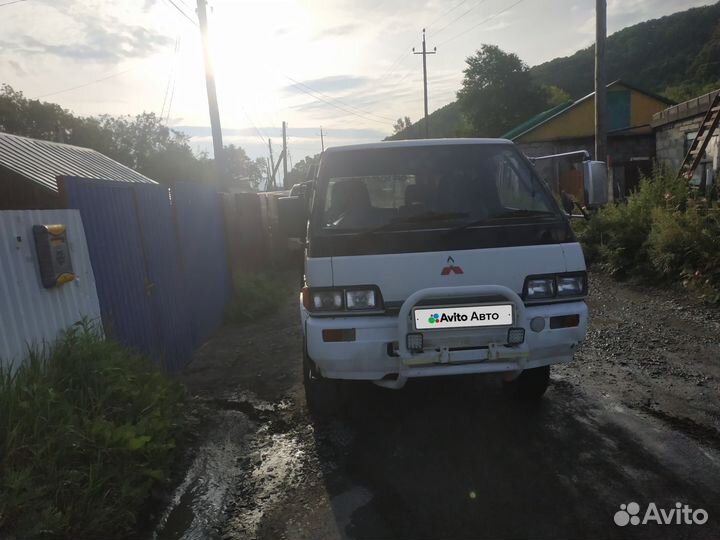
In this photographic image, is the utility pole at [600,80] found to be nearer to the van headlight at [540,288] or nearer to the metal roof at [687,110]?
Answer: the metal roof at [687,110]

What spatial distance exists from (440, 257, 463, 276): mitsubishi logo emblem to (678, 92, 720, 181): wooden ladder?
29.4 feet

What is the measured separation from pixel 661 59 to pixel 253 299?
5832 centimetres

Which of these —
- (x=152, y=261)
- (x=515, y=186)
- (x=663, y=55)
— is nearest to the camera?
(x=515, y=186)

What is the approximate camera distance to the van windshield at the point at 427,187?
360 centimetres

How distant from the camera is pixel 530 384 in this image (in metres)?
3.92

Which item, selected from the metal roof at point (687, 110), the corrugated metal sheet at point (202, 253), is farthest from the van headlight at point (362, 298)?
the metal roof at point (687, 110)

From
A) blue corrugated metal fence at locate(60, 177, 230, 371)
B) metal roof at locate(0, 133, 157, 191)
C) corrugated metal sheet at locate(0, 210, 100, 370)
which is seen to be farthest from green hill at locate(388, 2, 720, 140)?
corrugated metal sheet at locate(0, 210, 100, 370)

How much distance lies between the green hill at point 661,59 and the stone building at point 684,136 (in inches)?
1149

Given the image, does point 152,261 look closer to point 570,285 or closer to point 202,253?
point 202,253

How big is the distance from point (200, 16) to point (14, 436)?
560 inches

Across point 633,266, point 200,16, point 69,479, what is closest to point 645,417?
point 69,479

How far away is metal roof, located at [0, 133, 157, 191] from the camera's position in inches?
278

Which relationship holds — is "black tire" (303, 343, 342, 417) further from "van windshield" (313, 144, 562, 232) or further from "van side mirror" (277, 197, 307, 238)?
"van windshield" (313, 144, 562, 232)

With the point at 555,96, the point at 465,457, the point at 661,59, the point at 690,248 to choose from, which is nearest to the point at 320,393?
the point at 465,457
